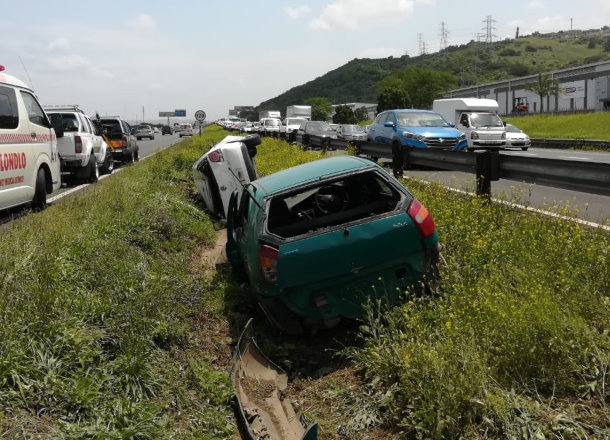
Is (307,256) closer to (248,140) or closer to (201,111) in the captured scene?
(248,140)

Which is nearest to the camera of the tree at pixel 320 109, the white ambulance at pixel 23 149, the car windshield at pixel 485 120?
the white ambulance at pixel 23 149

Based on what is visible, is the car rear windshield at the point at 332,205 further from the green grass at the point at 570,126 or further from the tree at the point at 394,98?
the tree at the point at 394,98

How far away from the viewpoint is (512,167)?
7574 millimetres

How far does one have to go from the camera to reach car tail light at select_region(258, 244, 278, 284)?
5031mm

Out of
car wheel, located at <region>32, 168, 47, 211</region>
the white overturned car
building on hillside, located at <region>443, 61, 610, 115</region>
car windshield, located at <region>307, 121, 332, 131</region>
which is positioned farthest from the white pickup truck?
building on hillside, located at <region>443, 61, 610, 115</region>

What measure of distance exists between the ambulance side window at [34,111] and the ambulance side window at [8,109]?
1.57ft

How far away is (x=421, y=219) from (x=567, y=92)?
81650 mm

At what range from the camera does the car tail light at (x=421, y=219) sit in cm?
521

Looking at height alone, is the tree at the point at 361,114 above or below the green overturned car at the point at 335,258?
below

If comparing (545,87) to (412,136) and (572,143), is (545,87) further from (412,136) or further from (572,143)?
(412,136)

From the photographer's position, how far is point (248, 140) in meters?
11.7

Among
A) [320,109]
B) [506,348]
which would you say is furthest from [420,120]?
[320,109]

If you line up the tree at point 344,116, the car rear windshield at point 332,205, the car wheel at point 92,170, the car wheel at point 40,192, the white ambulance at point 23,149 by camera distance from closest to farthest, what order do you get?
the car rear windshield at point 332,205
the white ambulance at point 23,149
the car wheel at point 40,192
the car wheel at point 92,170
the tree at point 344,116

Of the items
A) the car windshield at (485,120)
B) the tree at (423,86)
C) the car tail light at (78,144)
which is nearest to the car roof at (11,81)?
the car tail light at (78,144)
